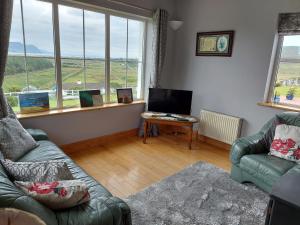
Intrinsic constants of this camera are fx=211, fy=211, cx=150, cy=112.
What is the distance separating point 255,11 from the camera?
3045 mm

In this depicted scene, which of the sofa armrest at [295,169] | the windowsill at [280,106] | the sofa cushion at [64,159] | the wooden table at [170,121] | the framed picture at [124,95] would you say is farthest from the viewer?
the framed picture at [124,95]

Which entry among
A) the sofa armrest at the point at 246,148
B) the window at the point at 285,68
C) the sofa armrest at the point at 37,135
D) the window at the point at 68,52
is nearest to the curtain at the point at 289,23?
the window at the point at 285,68

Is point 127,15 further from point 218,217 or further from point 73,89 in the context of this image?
point 218,217

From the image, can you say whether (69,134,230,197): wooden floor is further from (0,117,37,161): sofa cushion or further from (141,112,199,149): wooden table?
(0,117,37,161): sofa cushion

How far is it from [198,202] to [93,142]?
198 centimetres

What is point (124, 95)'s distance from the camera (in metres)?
3.81

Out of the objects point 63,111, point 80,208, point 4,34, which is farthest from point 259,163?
point 4,34

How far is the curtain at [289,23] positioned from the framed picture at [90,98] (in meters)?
2.80

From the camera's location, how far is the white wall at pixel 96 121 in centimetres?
294

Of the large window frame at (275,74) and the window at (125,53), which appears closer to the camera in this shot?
the large window frame at (275,74)

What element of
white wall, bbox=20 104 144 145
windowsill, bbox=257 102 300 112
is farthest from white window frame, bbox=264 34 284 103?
white wall, bbox=20 104 144 145

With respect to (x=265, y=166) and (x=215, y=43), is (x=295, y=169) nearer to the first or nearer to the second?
(x=265, y=166)

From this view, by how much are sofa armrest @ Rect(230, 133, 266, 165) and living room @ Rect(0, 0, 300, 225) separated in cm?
2

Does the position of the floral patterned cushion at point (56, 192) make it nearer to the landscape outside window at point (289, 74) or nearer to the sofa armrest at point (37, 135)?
the sofa armrest at point (37, 135)
